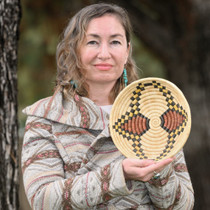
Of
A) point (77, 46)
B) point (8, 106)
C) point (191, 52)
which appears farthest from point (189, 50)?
point (77, 46)

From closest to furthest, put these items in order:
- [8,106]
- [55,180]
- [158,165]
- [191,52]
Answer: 1. [158,165]
2. [55,180]
3. [8,106]
4. [191,52]

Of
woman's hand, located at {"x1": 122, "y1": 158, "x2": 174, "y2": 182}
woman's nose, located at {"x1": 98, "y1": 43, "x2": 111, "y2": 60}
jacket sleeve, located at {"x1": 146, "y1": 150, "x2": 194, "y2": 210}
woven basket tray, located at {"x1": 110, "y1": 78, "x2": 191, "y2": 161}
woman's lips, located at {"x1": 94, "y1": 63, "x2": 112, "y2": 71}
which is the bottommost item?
jacket sleeve, located at {"x1": 146, "y1": 150, "x2": 194, "y2": 210}

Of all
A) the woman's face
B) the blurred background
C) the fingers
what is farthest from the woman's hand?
the blurred background

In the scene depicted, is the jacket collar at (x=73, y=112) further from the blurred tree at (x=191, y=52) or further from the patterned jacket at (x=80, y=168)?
the blurred tree at (x=191, y=52)

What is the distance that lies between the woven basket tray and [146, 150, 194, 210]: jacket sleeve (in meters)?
0.12

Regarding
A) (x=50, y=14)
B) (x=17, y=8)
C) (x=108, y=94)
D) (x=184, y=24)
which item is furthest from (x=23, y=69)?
(x=108, y=94)

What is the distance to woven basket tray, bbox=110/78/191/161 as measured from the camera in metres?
1.99

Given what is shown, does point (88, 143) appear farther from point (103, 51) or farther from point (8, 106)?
point (8, 106)

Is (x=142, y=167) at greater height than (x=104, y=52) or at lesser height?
lesser

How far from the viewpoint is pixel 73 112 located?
218cm

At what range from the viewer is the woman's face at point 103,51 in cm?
215

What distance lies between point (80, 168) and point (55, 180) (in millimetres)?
123

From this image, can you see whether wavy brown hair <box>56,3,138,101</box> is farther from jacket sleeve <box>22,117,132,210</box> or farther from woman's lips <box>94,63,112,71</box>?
jacket sleeve <box>22,117,132,210</box>

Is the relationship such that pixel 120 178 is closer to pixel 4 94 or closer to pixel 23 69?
pixel 4 94
